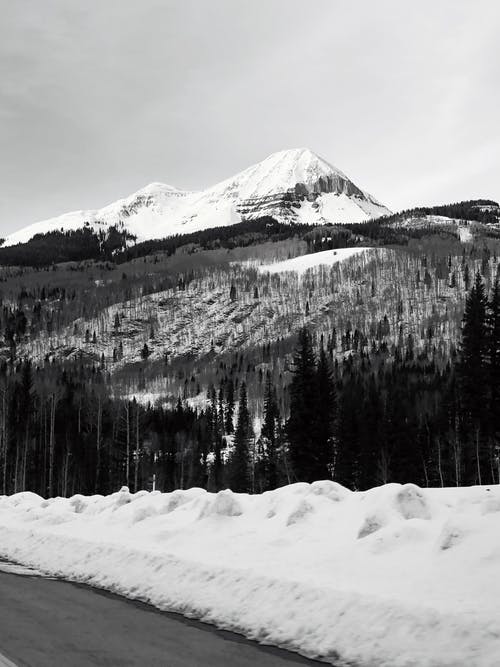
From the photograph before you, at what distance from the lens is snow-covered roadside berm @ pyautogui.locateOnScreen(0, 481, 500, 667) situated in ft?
24.1

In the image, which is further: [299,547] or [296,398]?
[296,398]

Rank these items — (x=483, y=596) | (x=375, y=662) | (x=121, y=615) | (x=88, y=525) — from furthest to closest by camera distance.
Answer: (x=88, y=525), (x=121, y=615), (x=483, y=596), (x=375, y=662)

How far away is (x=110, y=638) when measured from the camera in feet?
27.5

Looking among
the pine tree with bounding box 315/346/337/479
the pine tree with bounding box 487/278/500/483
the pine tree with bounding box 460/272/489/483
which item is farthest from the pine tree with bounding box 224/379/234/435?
the pine tree with bounding box 487/278/500/483

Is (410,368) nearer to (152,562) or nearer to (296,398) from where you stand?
(296,398)

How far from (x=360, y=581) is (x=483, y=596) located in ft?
6.69

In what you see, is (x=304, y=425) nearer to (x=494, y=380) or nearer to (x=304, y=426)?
(x=304, y=426)

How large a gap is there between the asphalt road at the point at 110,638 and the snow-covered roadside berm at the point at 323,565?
48 cm

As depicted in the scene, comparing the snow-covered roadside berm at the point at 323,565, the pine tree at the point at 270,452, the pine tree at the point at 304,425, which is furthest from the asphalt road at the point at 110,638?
the pine tree at the point at 270,452

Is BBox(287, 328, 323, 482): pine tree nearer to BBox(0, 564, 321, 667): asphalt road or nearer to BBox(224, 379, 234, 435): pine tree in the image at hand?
BBox(0, 564, 321, 667): asphalt road

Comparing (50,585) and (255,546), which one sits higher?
(255,546)

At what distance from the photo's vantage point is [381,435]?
6519cm

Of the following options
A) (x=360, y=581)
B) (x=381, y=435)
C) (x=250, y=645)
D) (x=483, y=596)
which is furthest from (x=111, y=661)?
(x=381, y=435)

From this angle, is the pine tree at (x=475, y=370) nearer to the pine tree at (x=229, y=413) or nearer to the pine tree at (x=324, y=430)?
the pine tree at (x=324, y=430)
